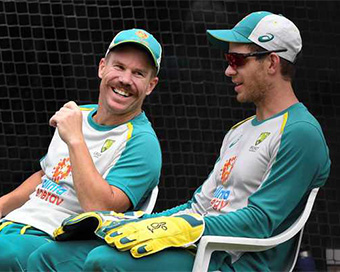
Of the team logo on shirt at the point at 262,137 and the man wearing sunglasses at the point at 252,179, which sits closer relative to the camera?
the man wearing sunglasses at the point at 252,179

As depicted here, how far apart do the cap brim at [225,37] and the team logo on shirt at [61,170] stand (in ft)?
2.13

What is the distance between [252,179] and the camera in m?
2.58

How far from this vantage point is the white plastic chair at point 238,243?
2.38 m

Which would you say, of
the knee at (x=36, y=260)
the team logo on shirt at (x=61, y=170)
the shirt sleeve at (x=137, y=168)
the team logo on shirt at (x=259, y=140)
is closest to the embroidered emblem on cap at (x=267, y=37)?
the team logo on shirt at (x=259, y=140)

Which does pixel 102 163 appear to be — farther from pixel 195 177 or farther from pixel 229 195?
pixel 195 177

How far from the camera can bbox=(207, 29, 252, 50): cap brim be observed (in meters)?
2.76

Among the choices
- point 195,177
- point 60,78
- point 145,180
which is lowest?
point 195,177

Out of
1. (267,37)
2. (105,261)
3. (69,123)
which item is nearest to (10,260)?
(69,123)

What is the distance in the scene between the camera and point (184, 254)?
2377mm

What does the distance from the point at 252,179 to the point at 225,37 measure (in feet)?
1.65

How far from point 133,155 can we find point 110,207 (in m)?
0.22

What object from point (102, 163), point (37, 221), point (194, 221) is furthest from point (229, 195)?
point (37, 221)

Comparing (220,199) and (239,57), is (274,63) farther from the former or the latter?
(220,199)

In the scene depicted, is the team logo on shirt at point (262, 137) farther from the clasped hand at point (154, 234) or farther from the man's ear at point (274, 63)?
the clasped hand at point (154, 234)
